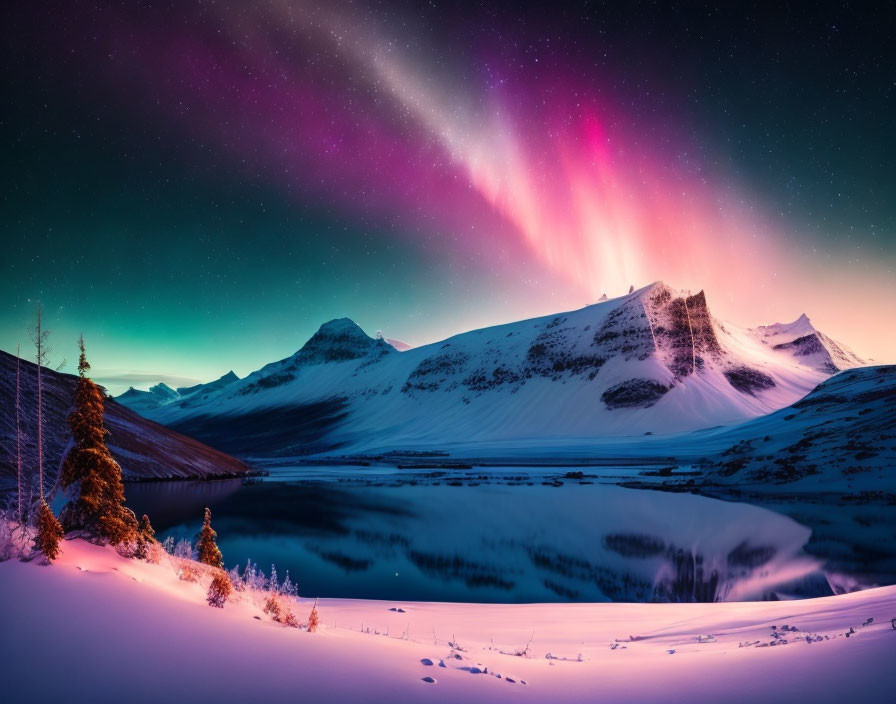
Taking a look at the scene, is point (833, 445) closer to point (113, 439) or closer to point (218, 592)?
point (218, 592)

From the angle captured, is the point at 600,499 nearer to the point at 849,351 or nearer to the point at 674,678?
the point at 674,678

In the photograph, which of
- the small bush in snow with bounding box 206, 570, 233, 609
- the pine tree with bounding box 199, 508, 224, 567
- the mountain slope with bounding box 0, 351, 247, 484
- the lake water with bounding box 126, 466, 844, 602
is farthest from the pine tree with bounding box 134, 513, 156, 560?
the mountain slope with bounding box 0, 351, 247, 484

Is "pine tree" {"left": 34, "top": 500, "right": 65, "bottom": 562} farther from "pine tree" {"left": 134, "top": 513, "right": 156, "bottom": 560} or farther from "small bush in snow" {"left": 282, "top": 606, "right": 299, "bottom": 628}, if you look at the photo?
"small bush in snow" {"left": 282, "top": 606, "right": 299, "bottom": 628}

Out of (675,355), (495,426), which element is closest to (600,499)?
(495,426)

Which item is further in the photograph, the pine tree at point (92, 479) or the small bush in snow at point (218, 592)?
the pine tree at point (92, 479)

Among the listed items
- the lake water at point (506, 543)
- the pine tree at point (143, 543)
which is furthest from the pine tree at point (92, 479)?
the lake water at point (506, 543)

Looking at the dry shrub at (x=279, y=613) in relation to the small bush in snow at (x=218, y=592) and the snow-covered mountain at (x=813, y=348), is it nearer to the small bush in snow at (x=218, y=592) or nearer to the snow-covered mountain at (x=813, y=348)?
the small bush in snow at (x=218, y=592)
